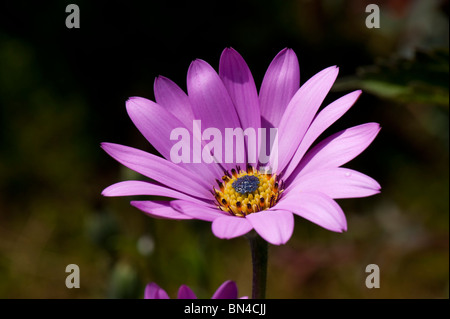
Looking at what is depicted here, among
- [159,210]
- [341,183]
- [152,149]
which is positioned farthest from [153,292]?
[152,149]

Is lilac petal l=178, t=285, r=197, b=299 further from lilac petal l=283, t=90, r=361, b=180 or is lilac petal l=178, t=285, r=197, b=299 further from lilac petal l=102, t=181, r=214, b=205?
lilac petal l=283, t=90, r=361, b=180

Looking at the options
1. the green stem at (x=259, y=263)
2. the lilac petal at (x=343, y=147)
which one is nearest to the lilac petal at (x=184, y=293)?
the green stem at (x=259, y=263)

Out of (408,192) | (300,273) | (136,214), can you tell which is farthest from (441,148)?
(136,214)

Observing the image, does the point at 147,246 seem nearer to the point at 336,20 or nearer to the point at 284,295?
the point at 284,295

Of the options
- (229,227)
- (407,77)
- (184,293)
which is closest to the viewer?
(229,227)

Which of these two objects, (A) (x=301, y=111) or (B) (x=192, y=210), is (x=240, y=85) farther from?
(B) (x=192, y=210)

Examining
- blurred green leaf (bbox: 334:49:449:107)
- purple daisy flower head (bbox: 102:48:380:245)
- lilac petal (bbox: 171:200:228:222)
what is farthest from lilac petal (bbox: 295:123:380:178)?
blurred green leaf (bbox: 334:49:449:107)

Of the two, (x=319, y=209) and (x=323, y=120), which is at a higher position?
(x=323, y=120)

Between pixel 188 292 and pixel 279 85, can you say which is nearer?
pixel 188 292
